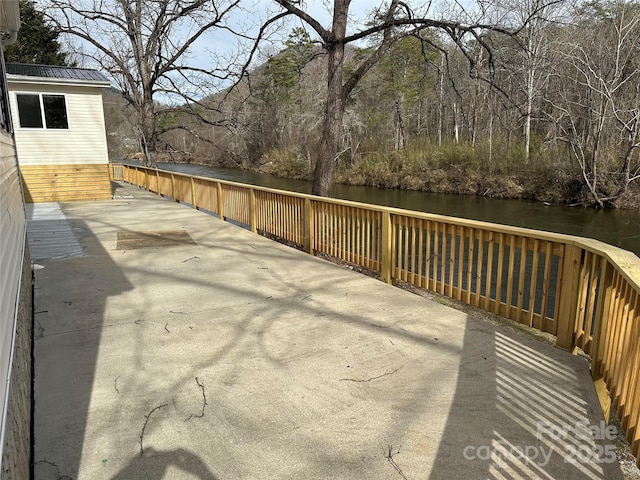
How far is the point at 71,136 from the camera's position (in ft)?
41.1

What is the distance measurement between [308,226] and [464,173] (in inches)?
744

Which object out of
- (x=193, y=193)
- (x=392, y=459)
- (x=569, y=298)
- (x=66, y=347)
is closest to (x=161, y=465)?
(x=392, y=459)

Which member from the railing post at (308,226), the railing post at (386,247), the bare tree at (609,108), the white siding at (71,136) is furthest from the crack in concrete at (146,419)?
the bare tree at (609,108)

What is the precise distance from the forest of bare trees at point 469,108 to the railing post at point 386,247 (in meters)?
4.80

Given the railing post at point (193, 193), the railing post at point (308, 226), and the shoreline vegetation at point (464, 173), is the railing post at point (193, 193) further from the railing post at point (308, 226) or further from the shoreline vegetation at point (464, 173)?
the shoreline vegetation at point (464, 173)

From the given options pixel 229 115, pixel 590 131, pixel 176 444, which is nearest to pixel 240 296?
pixel 176 444

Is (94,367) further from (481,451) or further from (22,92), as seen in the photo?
(22,92)

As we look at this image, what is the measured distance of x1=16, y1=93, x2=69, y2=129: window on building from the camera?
38.8 feet

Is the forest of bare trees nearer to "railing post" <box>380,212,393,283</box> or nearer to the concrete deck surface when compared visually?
"railing post" <box>380,212,393,283</box>

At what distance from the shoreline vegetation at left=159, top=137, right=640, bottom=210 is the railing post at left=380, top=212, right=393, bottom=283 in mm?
14772

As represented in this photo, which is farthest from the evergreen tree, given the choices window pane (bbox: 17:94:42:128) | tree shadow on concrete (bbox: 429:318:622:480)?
tree shadow on concrete (bbox: 429:318:622:480)

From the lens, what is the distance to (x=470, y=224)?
158 inches

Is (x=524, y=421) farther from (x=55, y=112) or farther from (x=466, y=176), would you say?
(x=466, y=176)

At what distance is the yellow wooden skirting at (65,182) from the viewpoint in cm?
1236
